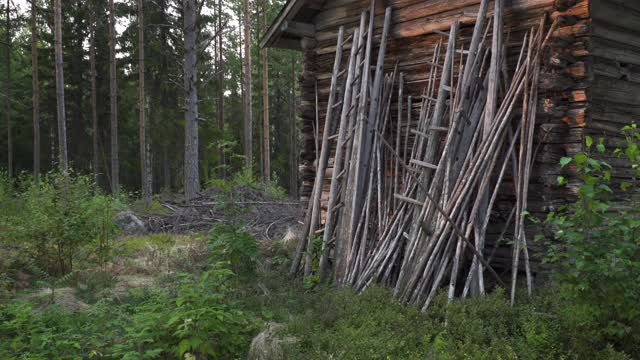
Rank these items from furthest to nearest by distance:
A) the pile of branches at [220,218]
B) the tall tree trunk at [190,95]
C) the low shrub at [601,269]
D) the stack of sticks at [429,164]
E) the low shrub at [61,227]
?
the tall tree trunk at [190,95], the pile of branches at [220,218], the low shrub at [61,227], the stack of sticks at [429,164], the low shrub at [601,269]

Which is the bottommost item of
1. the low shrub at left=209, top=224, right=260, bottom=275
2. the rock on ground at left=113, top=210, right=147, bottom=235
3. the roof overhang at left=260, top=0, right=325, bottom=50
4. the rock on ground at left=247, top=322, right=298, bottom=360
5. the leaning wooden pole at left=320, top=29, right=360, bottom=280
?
the rock on ground at left=247, top=322, right=298, bottom=360

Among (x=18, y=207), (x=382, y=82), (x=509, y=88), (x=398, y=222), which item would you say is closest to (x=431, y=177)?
(x=398, y=222)

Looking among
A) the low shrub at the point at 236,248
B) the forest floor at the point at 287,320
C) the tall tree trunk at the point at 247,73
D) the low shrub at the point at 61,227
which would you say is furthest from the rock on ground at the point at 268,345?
the tall tree trunk at the point at 247,73

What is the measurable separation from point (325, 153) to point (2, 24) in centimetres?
2910

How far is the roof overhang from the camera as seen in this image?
916 cm

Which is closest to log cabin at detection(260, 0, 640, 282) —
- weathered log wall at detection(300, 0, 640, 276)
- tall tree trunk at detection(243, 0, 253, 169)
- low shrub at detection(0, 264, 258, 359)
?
weathered log wall at detection(300, 0, 640, 276)

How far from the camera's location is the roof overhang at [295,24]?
361 inches

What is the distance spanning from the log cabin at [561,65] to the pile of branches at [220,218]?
15.4 feet

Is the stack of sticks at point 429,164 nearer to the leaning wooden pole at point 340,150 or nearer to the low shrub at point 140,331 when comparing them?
the leaning wooden pole at point 340,150

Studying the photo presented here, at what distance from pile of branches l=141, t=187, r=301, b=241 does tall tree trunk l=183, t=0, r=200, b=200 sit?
170 cm

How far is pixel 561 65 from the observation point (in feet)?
20.9

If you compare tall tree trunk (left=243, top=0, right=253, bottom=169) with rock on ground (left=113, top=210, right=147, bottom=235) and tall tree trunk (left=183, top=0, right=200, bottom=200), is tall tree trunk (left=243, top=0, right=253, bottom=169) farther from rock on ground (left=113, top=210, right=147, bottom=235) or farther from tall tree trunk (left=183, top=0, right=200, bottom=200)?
rock on ground (left=113, top=210, right=147, bottom=235)

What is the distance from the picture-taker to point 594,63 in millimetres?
6625

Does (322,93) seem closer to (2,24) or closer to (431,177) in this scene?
(431,177)
